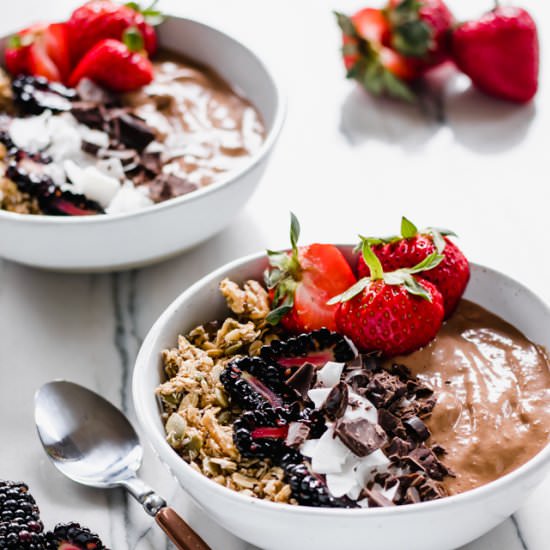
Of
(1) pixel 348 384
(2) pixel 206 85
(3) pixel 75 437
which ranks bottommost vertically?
(3) pixel 75 437

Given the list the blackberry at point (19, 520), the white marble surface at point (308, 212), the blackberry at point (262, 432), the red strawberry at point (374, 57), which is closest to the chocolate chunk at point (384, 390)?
the blackberry at point (262, 432)

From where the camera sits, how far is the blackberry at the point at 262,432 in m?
1.42

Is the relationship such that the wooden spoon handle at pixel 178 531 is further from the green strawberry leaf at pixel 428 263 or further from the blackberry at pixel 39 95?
the blackberry at pixel 39 95

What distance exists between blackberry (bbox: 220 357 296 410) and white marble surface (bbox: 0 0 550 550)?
0.75 feet

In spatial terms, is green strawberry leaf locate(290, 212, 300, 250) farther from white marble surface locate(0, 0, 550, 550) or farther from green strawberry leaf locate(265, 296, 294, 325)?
white marble surface locate(0, 0, 550, 550)

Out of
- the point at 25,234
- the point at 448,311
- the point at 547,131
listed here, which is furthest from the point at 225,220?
the point at 547,131

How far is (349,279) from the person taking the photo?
66.6 inches

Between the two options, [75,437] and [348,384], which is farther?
[75,437]

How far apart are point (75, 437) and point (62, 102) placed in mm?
882

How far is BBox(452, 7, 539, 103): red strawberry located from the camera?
7.89ft

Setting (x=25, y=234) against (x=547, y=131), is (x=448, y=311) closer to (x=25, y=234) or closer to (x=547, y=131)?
(x=25, y=234)

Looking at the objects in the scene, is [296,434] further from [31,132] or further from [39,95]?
[39,95]

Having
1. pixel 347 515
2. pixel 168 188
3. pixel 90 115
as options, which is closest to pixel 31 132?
pixel 90 115

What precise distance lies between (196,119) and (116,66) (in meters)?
0.23
